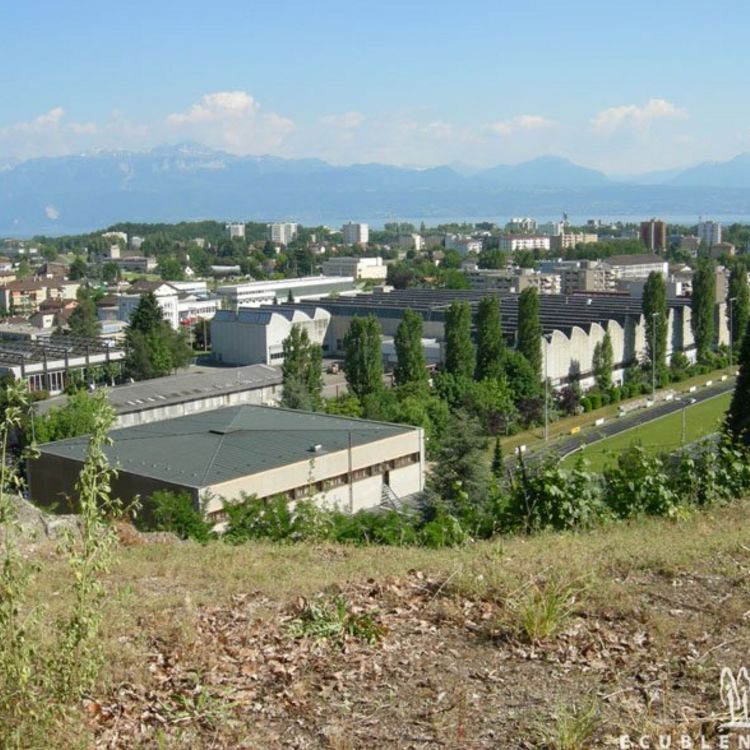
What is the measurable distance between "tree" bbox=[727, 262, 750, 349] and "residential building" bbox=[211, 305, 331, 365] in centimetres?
1444

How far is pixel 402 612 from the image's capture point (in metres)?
3.51

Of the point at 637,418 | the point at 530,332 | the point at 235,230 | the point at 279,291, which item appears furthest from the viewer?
the point at 235,230

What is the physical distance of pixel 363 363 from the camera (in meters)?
22.1

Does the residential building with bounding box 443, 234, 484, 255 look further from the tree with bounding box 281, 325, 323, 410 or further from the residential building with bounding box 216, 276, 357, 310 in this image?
the tree with bounding box 281, 325, 323, 410

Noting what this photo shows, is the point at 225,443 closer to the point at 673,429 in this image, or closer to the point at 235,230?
the point at 673,429

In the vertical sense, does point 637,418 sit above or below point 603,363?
below

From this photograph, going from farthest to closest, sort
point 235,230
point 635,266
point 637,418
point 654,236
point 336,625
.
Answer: point 235,230 < point 654,236 < point 635,266 < point 637,418 < point 336,625

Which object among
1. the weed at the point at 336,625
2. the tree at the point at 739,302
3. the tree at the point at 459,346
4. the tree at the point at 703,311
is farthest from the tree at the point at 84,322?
the weed at the point at 336,625

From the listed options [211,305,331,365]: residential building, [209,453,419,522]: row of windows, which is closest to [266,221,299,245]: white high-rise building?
[211,305,331,365]: residential building

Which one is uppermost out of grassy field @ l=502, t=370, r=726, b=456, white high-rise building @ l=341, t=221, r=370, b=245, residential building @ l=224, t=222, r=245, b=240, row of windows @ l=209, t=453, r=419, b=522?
residential building @ l=224, t=222, r=245, b=240

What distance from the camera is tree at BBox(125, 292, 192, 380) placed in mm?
26797

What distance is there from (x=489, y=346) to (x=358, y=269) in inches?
1793

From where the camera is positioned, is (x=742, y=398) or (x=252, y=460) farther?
(x=742, y=398)

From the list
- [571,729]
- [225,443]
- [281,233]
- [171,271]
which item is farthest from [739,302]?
[281,233]
